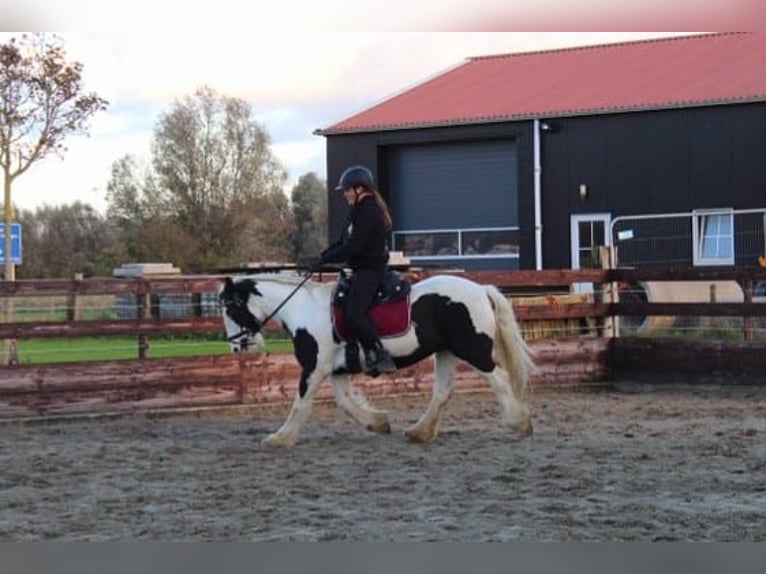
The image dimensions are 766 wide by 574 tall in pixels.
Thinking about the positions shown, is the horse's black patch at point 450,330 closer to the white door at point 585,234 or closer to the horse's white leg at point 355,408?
the horse's white leg at point 355,408

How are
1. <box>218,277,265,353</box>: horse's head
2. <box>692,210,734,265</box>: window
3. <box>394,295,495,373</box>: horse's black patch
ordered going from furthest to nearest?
<box>692,210,734,265</box>: window
<box>218,277,265,353</box>: horse's head
<box>394,295,495,373</box>: horse's black patch

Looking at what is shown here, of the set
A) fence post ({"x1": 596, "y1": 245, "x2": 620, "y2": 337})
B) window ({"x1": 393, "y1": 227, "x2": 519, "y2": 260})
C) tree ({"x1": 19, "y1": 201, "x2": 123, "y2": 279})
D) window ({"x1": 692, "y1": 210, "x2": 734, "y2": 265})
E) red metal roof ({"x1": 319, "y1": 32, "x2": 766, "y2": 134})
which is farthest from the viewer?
tree ({"x1": 19, "y1": 201, "x2": 123, "y2": 279})

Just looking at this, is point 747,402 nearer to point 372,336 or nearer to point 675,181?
point 372,336

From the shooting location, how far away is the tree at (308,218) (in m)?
45.7

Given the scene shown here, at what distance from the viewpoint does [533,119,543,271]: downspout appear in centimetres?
2655

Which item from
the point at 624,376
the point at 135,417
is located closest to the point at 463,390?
the point at 624,376

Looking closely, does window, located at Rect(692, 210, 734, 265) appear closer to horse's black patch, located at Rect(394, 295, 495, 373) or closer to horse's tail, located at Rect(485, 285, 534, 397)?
horse's tail, located at Rect(485, 285, 534, 397)

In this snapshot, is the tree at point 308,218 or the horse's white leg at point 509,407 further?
the tree at point 308,218

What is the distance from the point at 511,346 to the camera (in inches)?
360

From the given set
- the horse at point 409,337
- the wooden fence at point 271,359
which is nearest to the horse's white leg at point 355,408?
the horse at point 409,337

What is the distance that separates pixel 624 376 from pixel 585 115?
13870 mm

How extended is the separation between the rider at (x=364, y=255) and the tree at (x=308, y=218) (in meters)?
35.7

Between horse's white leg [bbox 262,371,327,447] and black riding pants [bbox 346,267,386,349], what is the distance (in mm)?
448

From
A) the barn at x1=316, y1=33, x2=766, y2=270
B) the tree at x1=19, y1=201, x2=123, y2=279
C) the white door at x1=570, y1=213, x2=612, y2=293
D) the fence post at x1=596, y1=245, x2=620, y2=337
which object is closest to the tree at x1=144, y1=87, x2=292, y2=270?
the tree at x1=19, y1=201, x2=123, y2=279
